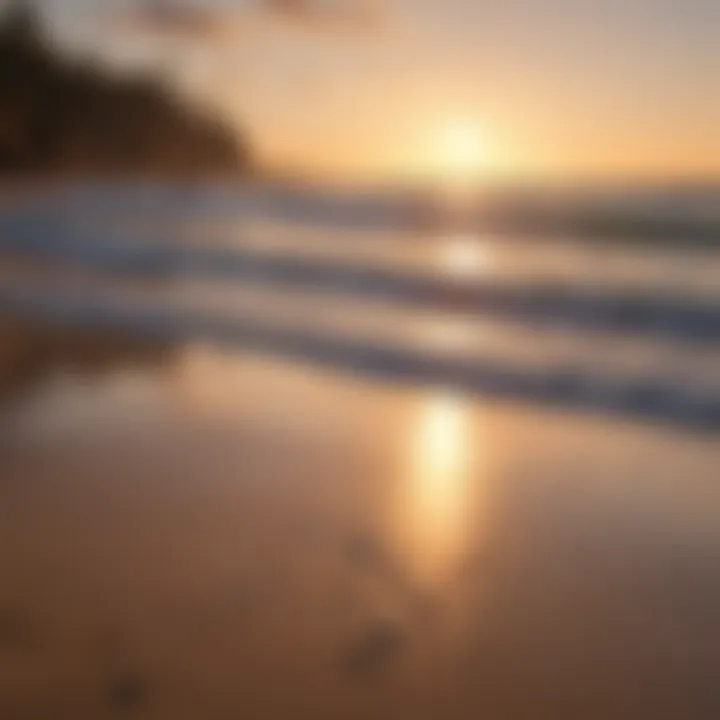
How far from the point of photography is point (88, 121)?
6.50m

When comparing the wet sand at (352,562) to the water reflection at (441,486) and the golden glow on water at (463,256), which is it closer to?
the water reflection at (441,486)

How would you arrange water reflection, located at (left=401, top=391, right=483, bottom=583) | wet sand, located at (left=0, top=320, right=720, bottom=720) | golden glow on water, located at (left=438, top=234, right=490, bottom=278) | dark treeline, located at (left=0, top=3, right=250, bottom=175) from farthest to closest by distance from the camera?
dark treeline, located at (left=0, top=3, right=250, bottom=175), golden glow on water, located at (left=438, top=234, right=490, bottom=278), water reflection, located at (left=401, top=391, right=483, bottom=583), wet sand, located at (left=0, top=320, right=720, bottom=720)

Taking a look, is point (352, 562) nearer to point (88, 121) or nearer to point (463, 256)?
point (463, 256)

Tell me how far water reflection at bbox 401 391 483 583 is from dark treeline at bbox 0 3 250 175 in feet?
10.5

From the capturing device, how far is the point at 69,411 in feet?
7.26

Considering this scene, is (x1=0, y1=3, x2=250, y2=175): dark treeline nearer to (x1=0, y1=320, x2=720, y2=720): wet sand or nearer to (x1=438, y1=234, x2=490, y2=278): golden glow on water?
(x1=438, y1=234, x2=490, y2=278): golden glow on water

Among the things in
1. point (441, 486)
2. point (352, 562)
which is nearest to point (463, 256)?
point (441, 486)

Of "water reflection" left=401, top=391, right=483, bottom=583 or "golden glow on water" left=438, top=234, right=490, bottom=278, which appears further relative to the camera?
"golden glow on water" left=438, top=234, right=490, bottom=278

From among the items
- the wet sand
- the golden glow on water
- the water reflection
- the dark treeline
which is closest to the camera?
the wet sand

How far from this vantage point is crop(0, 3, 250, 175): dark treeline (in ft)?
17.9

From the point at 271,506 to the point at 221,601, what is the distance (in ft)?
1.16

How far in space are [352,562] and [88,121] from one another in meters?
5.61

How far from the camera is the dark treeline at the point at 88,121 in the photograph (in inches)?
215

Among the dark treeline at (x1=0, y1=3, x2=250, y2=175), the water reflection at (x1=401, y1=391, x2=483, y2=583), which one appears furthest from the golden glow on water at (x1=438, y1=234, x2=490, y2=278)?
the water reflection at (x1=401, y1=391, x2=483, y2=583)
